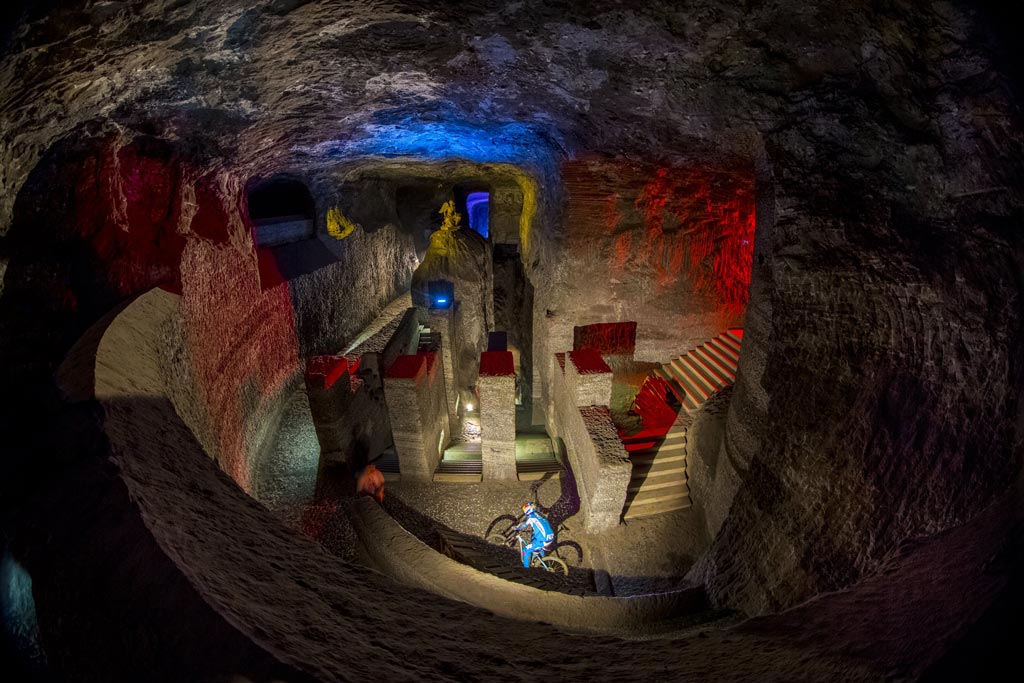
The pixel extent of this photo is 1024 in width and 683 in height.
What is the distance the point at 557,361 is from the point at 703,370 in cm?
253

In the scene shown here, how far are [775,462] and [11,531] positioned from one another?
3865 millimetres

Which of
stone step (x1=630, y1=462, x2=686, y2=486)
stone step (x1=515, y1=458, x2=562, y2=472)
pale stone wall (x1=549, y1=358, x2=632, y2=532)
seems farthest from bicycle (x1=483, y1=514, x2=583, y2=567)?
stone step (x1=630, y1=462, x2=686, y2=486)

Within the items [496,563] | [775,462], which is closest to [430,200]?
[496,563]

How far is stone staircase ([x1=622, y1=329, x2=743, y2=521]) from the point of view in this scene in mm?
6195

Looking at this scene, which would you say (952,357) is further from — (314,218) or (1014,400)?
(314,218)

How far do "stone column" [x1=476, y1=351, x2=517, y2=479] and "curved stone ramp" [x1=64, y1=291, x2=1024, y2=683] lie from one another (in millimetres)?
4639

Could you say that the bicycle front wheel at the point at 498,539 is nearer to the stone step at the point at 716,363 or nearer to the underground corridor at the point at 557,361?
the underground corridor at the point at 557,361

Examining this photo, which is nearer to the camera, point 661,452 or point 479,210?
point 661,452

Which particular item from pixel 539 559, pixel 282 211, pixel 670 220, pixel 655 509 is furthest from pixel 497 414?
pixel 282 211

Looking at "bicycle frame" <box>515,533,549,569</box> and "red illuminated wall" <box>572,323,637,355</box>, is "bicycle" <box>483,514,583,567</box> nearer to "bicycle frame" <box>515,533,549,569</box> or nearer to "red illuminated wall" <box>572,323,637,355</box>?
"bicycle frame" <box>515,533,549,569</box>

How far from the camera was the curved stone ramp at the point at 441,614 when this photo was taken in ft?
3.61

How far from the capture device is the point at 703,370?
7.27 meters

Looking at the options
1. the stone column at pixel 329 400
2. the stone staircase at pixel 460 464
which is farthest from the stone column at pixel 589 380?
the stone column at pixel 329 400

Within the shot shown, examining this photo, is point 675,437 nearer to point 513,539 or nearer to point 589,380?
point 589,380
